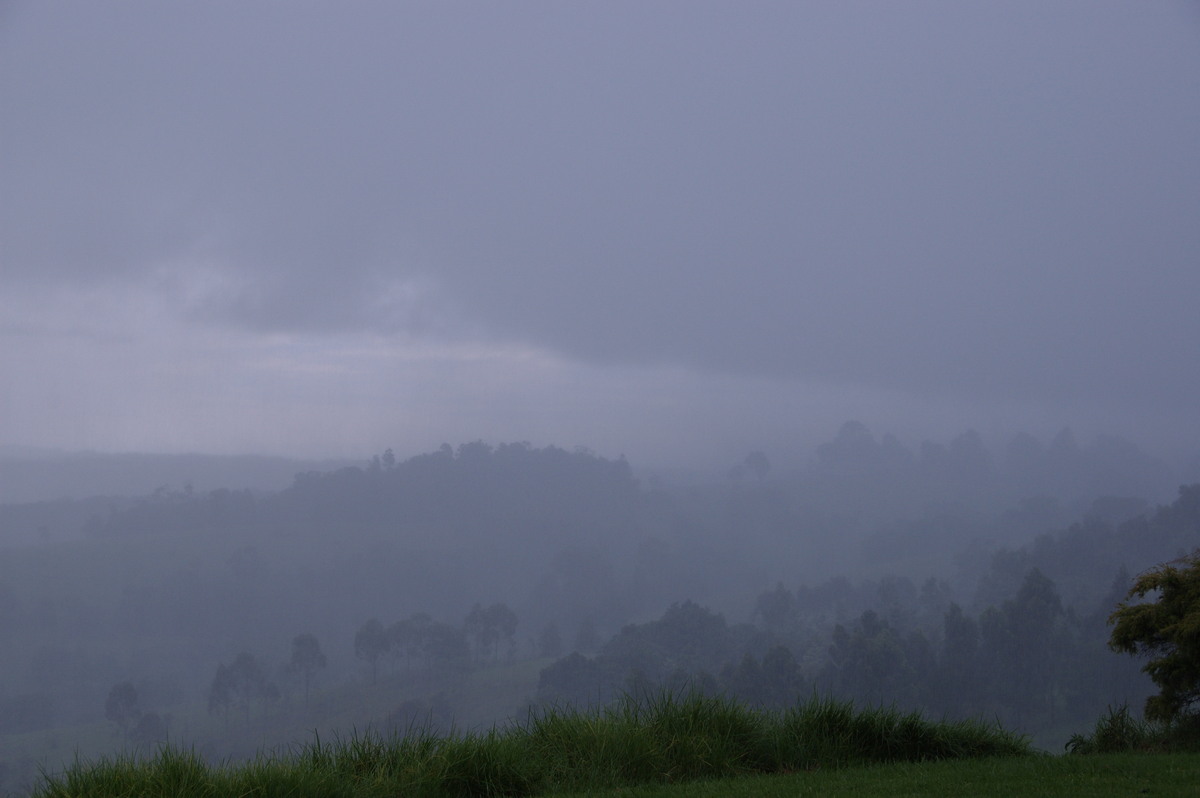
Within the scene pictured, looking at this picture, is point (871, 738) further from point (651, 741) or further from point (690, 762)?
point (651, 741)

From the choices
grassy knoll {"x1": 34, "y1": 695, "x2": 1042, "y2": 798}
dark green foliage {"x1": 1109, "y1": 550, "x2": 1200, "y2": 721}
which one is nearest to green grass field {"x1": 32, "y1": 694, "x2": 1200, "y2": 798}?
grassy knoll {"x1": 34, "y1": 695, "x2": 1042, "y2": 798}

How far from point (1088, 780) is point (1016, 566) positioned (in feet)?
487

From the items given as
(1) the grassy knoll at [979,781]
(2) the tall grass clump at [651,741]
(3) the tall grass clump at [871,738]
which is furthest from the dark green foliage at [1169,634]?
(2) the tall grass clump at [651,741]

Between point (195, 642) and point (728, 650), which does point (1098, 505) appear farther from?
point (195, 642)

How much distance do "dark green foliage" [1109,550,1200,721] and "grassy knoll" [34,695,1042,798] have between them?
2069 millimetres

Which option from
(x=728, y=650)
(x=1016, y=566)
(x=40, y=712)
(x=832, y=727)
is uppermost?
(x=832, y=727)

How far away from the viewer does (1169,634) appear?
1057 centimetres

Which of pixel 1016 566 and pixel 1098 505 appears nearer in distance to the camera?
pixel 1016 566

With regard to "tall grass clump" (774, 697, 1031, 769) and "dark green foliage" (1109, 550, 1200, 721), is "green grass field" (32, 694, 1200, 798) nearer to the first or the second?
"tall grass clump" (774, 697, 1031, 769)

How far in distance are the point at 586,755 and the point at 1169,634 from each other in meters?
7.92

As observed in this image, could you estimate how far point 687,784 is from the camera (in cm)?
842

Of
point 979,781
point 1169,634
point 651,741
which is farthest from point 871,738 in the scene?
point 1169,634

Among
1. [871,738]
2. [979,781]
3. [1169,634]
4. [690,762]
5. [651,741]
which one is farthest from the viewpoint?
[1169,634]

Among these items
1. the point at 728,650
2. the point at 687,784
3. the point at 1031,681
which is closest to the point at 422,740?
the point at 687,784
